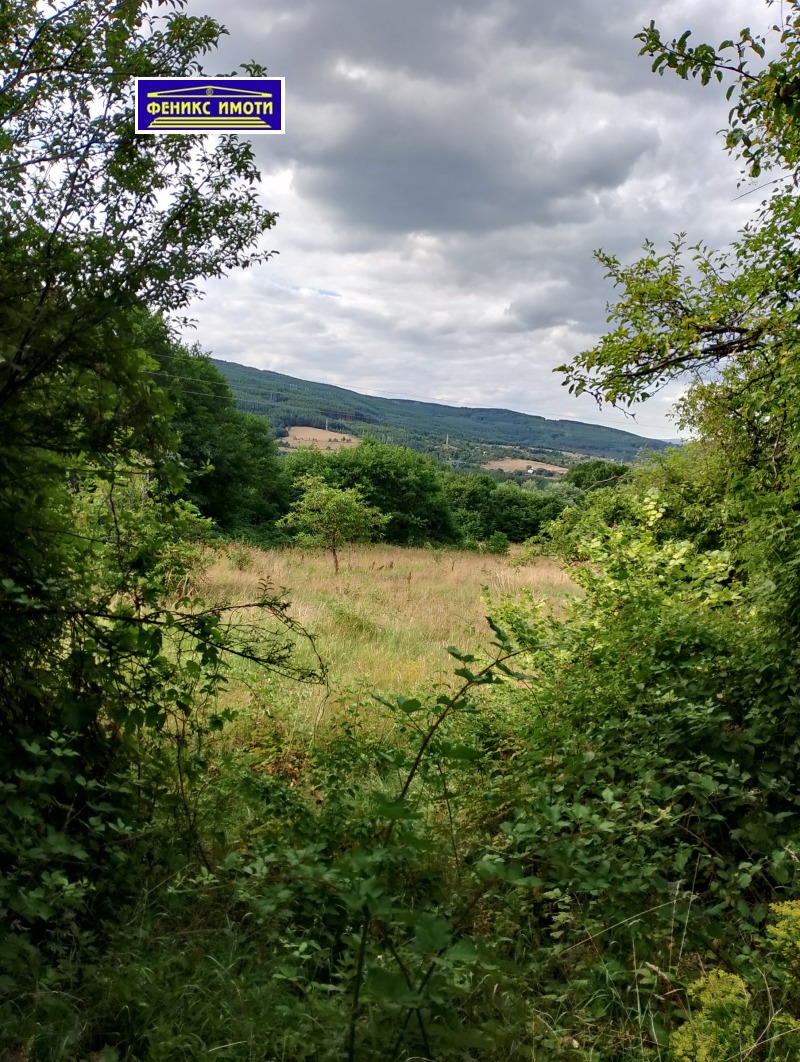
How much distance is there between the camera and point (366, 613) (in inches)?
384

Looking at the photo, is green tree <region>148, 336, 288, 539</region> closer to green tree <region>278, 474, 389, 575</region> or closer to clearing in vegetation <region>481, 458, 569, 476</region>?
green tree <region>278, 474, 389, 575</region>

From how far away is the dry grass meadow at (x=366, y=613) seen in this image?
576 centimetres

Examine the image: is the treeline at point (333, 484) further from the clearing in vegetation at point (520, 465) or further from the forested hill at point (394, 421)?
the clearing in vegetation at point (520, 465)

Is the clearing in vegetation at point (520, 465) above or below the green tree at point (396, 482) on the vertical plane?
above

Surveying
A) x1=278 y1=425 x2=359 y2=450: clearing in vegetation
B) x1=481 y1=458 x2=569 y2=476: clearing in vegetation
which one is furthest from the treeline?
x1=481 y1=458 x2=569 y2=476: clearing in vegetation

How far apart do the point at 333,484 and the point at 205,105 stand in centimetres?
3834

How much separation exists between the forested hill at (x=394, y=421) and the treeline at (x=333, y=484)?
30684 millimetres

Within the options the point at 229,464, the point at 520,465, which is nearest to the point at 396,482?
the point at 229,464

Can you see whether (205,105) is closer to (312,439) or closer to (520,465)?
(312,439)

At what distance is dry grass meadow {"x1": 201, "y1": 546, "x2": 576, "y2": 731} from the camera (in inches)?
227

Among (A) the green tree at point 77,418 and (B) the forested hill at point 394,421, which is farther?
(B) the forested hill at point 394,421

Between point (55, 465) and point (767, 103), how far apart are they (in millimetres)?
4164

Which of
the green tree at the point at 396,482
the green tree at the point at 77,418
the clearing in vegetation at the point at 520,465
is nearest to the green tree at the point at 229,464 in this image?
the green tree at the point at 396,482

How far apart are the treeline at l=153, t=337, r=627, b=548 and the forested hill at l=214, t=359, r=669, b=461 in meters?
30.7
